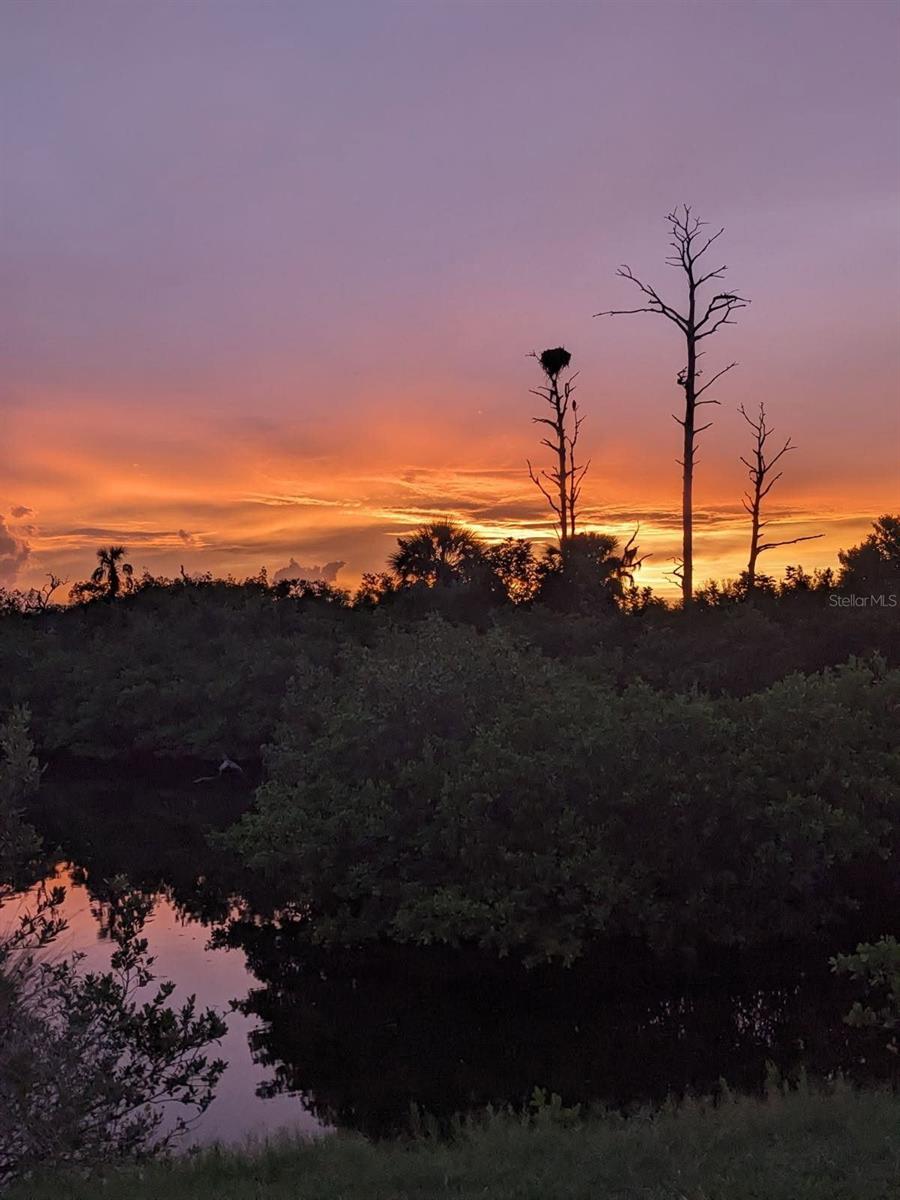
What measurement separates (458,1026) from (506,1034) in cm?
81

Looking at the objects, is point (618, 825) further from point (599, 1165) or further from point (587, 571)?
point (587, 571)

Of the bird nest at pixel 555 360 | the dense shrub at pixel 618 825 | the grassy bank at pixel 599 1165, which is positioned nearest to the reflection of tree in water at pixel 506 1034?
the dense shrub at pixel 618 825

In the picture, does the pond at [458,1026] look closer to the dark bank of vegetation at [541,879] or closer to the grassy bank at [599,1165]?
the dark bank of vegetation at [541,879]

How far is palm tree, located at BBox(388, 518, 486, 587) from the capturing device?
6088 centimetres

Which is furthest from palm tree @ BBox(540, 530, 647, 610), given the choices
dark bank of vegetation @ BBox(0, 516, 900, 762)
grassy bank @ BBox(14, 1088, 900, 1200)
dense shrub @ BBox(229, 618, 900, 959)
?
grassy bank @ BBox(14, 1088, 900, 1200)

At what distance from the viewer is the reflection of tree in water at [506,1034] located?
44.4 ft

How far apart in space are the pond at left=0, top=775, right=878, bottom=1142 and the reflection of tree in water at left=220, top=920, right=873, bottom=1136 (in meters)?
0.03

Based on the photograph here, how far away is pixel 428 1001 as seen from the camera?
55.0ft

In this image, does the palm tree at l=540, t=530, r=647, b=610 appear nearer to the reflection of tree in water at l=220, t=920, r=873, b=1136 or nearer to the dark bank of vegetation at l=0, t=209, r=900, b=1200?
the dark bank of vegetation at l=0, t=209, r=900, b=1200

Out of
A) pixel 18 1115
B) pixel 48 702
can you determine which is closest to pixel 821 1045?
pixel 18 1115

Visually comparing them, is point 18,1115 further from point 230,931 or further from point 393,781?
point 230,931

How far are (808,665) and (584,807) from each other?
1345cm

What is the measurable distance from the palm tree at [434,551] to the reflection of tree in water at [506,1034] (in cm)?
4280

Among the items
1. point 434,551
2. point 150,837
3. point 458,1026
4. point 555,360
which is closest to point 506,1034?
point 458,1026
